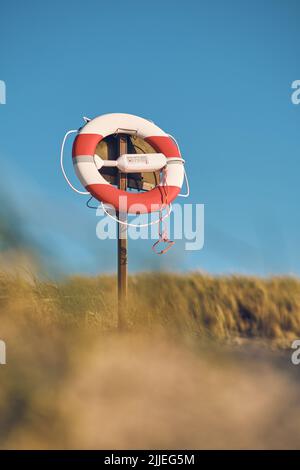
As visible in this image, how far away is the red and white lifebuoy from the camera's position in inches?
150

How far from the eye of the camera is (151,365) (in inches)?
126

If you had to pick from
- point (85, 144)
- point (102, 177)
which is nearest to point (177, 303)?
point (102, 177)

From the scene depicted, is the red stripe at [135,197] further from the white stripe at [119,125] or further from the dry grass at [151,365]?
the dry grass at [151,365]

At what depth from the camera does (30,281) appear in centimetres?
369

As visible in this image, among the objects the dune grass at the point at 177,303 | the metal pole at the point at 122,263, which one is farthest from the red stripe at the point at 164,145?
the dune grass at the point at 177,303

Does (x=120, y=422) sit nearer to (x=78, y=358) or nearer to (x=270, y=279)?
(x=78, y=358)

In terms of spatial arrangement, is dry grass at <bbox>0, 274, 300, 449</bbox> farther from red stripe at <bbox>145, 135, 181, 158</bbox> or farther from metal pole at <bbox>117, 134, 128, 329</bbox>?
red stripe at <bbox>145, 135, 181, 158</bbox>

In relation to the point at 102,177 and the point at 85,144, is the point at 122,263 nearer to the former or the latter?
the point at 102,177

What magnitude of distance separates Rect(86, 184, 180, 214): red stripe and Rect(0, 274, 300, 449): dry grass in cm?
66

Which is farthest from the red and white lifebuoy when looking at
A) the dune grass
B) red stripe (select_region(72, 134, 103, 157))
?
the dune grass

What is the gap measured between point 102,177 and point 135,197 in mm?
338

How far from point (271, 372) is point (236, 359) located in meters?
0.28

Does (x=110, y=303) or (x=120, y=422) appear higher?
(x=110, y=303)
